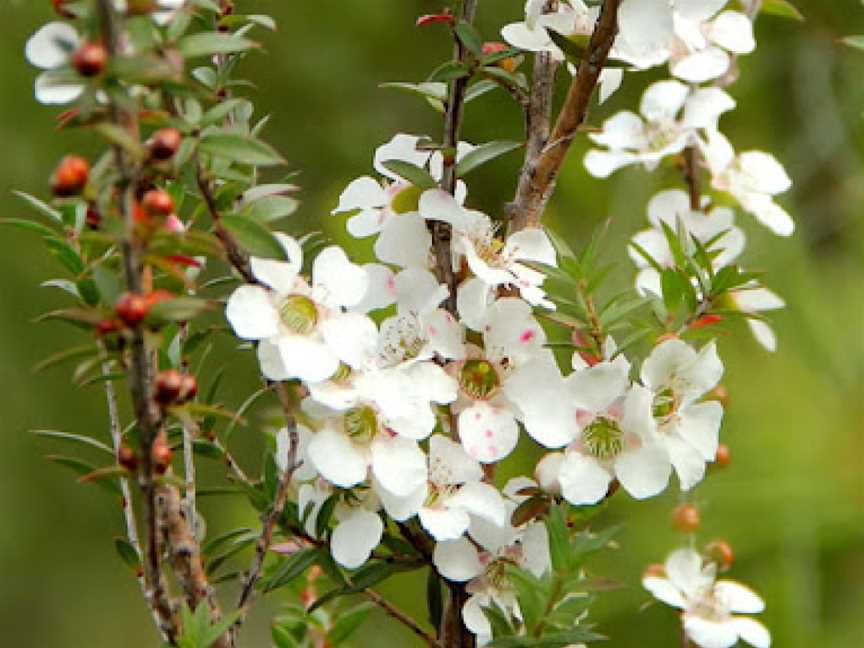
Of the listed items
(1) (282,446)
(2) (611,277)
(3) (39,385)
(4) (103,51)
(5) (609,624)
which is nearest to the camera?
(4) (103,51)

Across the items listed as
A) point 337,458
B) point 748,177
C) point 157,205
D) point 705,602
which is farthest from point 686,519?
point 157,205

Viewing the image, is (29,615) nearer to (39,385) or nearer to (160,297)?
(39,385)

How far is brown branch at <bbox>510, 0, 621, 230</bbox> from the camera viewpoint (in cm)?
57

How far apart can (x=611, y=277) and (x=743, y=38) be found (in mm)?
559

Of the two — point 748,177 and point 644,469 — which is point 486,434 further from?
point 748,177

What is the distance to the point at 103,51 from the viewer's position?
1.47 ft

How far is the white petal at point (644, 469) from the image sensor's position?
574mm

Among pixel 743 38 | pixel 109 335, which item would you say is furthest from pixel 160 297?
pixel 743 38

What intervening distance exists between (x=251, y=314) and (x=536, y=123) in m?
0.17

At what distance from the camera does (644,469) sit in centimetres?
58

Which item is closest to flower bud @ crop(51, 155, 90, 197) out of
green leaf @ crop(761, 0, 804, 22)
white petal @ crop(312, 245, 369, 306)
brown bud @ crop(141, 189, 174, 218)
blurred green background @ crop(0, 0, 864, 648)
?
brown bud @ crop(141, 189, 174, 218)

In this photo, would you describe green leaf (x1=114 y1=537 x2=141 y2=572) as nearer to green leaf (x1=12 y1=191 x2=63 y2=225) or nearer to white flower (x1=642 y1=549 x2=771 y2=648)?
green leaf (x1=12 y1=191 x2=63 y2=225)

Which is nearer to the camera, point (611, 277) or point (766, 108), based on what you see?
point (611, 277)

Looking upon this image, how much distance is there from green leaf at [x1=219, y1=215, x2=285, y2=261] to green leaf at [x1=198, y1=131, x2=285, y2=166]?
0.07ft
